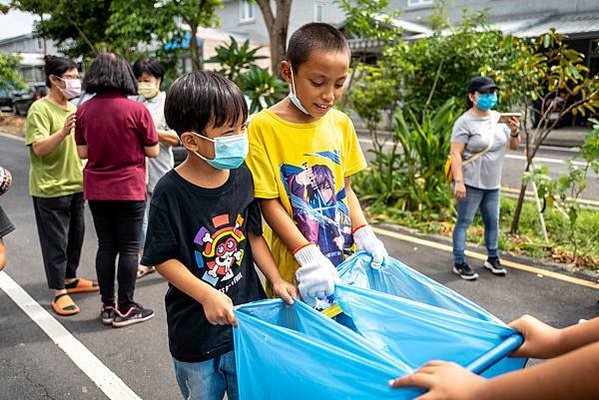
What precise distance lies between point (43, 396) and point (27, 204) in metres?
4.90

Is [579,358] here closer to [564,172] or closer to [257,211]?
[257,211]

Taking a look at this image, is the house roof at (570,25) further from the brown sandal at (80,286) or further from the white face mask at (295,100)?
the white face mask at (295,100)

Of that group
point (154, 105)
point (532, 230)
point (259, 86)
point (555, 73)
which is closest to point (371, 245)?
point (154, 105)

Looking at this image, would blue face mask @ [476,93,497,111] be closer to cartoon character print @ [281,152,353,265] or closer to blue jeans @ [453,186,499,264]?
blue jeans @ [453,186,499,264]

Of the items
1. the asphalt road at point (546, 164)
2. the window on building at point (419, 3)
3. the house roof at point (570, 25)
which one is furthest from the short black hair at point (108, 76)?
the window on building at point (419, 3)

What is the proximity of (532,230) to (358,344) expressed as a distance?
4645 mm

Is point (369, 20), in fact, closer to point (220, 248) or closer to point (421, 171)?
point (421, 171)

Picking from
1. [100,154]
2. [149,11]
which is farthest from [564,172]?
[100,154]

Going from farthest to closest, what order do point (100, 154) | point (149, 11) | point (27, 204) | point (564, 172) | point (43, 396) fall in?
1. point (564, 172)
2. point (149, 11)
3. point (27, 204)
4. point (100, 154)
5. point (43, 396)

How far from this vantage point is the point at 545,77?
15.0 feet

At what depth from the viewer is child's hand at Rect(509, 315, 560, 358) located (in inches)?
45.1

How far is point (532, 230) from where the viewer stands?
5.18 metres

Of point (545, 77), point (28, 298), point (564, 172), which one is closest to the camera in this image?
point (28, 298)

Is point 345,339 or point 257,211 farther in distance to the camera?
point 257,211
